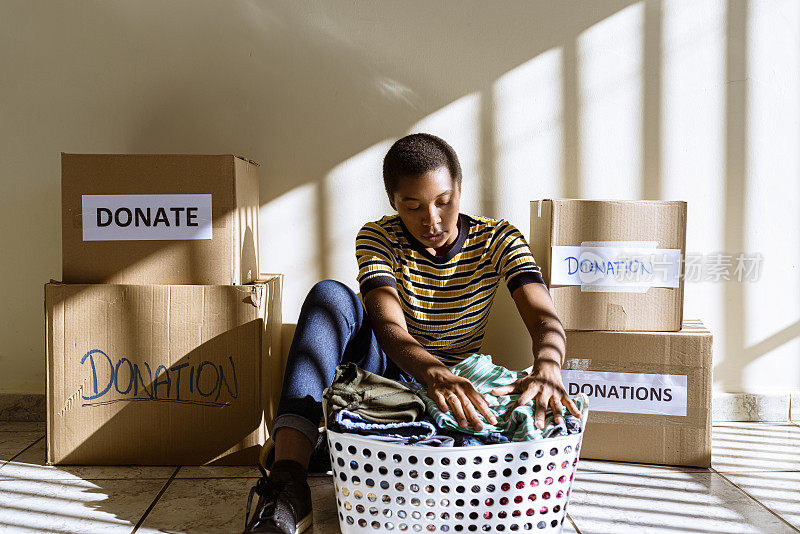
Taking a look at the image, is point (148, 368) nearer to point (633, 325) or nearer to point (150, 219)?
point (150, 219)

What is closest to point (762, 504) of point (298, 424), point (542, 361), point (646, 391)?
point (646, 391)

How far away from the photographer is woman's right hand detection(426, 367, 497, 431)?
45.0 inches

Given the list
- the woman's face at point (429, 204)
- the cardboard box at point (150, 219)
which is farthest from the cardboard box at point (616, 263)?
the cardboard box at point (150, 219)

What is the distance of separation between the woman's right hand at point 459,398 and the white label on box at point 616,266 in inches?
20.4

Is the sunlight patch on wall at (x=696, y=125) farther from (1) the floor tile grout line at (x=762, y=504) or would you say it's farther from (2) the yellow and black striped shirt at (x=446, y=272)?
(2) the yellow and black striped shirt at (x=446, y=272)

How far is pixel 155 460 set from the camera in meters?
1.60

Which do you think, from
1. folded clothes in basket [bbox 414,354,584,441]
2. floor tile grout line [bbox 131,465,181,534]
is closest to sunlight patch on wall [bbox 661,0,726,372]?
folded clothes in basket [bbox 414,354,584,441]

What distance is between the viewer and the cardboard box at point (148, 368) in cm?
158

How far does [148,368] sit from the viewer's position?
1584mm

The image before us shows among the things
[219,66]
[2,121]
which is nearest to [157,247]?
[219,66]

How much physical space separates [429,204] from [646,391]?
71 centimetres

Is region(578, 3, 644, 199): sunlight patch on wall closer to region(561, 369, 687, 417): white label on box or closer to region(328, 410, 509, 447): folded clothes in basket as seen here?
region(561, 369, 687, 417): white label on box

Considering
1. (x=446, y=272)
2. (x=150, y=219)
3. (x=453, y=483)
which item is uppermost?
(x=150, y=219)

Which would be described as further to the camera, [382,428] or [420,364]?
[420,364]
